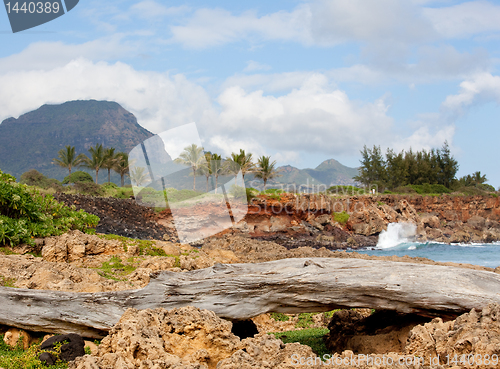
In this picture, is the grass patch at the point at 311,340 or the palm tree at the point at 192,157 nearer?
the grass patch at the point at 311,340

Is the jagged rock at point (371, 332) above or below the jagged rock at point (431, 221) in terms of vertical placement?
above

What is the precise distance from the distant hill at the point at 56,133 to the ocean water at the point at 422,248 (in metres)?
121

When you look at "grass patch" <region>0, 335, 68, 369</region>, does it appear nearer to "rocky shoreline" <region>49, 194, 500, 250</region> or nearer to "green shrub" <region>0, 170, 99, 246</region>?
"green shrub" <region>0, 170, 99, 246</region>

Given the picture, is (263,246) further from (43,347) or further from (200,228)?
(43,347)

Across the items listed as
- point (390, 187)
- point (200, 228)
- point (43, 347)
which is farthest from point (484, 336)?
point (390, 187)

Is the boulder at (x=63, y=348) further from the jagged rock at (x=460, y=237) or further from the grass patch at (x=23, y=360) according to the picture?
the jagged rock at (x=460, y=237)

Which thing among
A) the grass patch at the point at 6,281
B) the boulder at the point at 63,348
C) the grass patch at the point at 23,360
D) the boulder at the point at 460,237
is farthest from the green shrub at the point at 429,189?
the grass patch at the point at 23,360

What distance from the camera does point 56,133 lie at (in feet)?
572

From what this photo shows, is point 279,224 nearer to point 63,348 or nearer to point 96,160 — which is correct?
point 96,160

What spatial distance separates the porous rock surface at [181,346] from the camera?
376cm

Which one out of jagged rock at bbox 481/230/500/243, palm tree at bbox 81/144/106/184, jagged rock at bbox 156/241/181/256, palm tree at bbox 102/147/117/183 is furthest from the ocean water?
palm tree at bbox 81/144/106/184

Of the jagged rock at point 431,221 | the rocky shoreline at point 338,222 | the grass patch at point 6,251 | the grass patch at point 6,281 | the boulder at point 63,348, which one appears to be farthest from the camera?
the jagged rock at point 431,221

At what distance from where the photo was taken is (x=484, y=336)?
12.4 feet

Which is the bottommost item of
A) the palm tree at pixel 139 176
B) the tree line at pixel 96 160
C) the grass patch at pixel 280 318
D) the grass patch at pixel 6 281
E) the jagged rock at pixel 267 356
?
the grass patch at pixel 280 318
